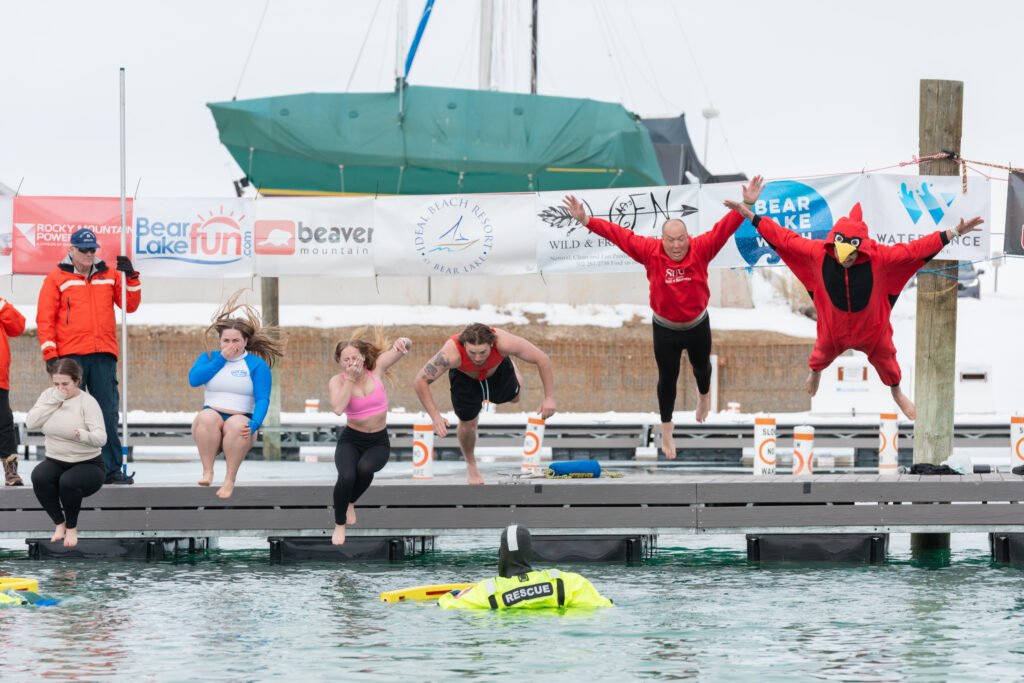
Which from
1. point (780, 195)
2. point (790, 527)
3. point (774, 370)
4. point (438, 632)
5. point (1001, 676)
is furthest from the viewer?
point (774, 370)

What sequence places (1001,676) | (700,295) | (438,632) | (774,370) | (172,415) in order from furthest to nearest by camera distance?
(774,370)
(172,415)
(700,295)
(438,632)
(1001,676)

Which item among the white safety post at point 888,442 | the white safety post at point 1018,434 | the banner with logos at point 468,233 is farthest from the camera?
the white safety post at point 888,442

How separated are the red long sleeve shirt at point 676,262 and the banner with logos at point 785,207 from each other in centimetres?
229

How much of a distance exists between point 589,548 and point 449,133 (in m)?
22.7

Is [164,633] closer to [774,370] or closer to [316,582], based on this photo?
[316,582]

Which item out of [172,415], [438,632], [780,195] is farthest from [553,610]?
[172,415]

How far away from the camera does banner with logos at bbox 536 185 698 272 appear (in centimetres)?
1427

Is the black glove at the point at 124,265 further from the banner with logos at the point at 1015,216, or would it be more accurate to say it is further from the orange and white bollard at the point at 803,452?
the banner with logos at the point at 1015,216

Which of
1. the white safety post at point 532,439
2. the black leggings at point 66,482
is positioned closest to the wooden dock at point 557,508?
the black leggings at point 66,482

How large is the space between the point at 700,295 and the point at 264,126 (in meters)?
25.2

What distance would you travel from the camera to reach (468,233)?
15.0 m

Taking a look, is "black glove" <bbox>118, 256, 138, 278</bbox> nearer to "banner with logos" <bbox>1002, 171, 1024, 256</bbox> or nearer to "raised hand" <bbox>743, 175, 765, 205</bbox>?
Answer: "raised hand" <bbox>743, 175, 765, 205</bbox>

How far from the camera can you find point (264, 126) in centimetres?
3469

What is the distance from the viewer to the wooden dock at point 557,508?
12.5 meters
